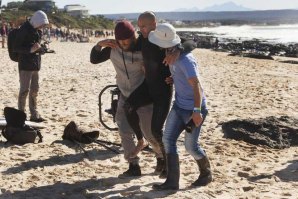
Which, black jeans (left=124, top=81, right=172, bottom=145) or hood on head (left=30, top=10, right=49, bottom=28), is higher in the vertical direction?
hood on head (left=30, top=10, right=49, bottom=28)

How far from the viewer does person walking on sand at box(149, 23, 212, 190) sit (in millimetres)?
4875

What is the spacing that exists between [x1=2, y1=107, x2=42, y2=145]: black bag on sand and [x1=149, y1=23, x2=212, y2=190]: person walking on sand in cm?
272

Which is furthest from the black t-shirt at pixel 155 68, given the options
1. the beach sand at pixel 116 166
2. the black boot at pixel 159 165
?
the beach sand at pixel 116 166

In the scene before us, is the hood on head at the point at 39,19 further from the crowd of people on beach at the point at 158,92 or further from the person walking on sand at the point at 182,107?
the person walking on sand at the point at 182,107

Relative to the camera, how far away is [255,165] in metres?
6.55

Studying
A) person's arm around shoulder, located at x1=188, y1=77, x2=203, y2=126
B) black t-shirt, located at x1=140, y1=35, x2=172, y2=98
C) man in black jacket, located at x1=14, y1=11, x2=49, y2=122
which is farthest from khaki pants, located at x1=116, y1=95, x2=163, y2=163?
man in black jacket, located at x1=14, y1=11, x2=49, y2=122

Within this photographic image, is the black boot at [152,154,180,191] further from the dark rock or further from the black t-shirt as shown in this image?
the dark rock

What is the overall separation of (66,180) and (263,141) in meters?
3.43

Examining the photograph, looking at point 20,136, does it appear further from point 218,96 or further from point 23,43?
point 218,96

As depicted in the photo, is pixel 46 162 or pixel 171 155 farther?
pixel 46 162

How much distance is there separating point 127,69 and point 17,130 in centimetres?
258

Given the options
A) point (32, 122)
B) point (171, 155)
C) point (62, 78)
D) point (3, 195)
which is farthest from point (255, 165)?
point (62, 78)

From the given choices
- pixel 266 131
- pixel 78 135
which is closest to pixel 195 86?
pixel 78 135

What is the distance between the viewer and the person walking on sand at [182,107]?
16.0 feet
